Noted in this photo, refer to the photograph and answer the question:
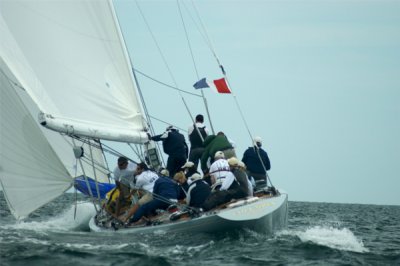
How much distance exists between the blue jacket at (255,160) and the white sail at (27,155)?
13.8 feet

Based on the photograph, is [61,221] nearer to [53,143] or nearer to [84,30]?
[53,143]

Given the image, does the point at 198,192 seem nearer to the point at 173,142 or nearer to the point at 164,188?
the point at 164,188

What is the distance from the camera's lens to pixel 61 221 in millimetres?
21109

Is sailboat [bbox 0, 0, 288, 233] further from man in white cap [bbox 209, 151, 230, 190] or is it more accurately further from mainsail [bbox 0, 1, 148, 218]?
man in white cap [bbox 209, 151, 230, 190]

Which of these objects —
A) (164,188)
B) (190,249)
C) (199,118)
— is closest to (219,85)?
(199,118)

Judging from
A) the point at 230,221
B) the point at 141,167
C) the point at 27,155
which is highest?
the point at 27,155

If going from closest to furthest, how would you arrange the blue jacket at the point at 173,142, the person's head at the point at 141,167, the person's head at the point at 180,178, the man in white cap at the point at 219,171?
the man in white cap at the point at 219,171
the person's head at the point at 141,167
the person's head at the point at 180,178
the blue jacket at the point at 173,142

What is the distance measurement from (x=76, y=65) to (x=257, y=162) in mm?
5063

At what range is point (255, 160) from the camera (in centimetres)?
1841

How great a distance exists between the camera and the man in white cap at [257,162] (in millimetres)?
18266

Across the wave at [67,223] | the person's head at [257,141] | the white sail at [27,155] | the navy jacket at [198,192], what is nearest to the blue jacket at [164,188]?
the navy jacket at [198,192]

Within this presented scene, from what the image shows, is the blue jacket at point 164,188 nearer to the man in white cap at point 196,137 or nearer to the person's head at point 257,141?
the man in white cap at point 196,137

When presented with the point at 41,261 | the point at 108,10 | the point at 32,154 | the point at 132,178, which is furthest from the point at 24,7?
the point at 41,261

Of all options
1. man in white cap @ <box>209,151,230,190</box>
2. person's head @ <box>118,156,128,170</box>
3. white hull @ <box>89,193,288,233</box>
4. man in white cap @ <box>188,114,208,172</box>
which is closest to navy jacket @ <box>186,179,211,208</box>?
man in white cap @ <box>209,151,230,190</box>
